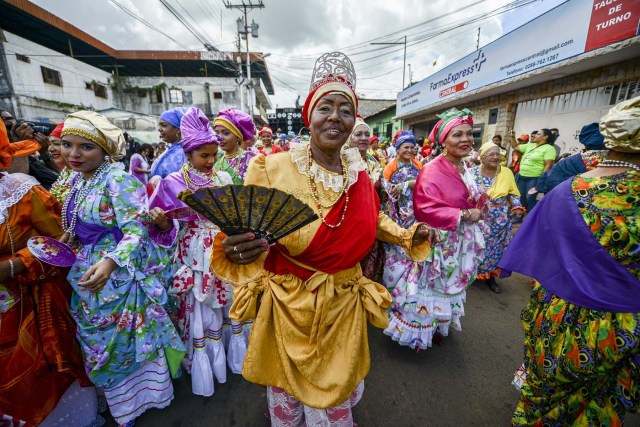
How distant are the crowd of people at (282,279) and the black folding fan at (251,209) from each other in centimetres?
7

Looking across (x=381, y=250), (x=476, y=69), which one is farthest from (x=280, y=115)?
(x=381, y=250)

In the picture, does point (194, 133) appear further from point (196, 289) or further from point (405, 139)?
point (405, 139)

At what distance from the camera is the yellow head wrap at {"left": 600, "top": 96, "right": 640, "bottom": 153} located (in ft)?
4.99

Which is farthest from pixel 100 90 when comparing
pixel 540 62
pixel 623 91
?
pixel 623 91

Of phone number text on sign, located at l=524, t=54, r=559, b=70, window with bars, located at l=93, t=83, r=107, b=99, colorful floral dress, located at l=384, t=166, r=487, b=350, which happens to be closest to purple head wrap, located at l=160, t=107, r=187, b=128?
colorful floral dress, located at l=384, t=166, r=487, b=350

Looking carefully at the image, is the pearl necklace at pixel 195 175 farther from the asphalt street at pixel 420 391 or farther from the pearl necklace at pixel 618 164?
the pearl necklace at pixel 618 164

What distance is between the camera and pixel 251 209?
1132mm

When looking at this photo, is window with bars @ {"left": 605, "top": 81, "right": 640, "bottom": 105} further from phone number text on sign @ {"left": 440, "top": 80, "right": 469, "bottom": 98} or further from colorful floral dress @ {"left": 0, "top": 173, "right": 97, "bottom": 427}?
colorful floral dress @ {"left": 0, "top": 173, "right": 97, "bottom": 427}

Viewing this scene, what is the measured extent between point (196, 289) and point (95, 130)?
142 centimetres

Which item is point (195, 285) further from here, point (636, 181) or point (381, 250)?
point (636, 181)

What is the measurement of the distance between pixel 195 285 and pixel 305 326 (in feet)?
4.43

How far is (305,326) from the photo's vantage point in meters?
1.52

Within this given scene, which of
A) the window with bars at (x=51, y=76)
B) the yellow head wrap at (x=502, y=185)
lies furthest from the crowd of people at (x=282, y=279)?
the window with bars at (x=51, y=76)

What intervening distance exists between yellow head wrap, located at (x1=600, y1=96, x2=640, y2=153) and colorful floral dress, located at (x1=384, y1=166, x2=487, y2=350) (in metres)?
1.31
